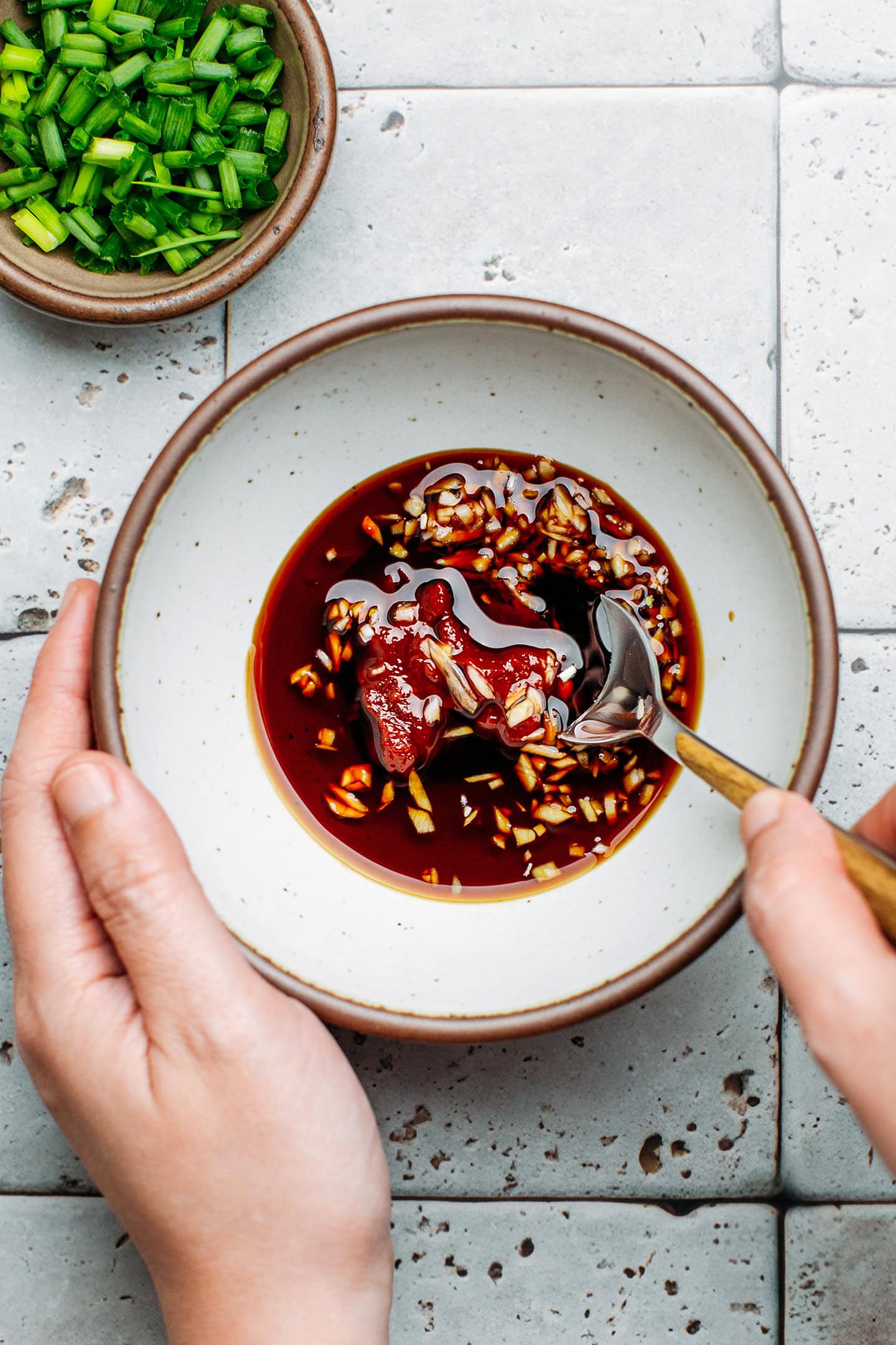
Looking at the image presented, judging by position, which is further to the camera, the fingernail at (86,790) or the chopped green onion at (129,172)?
the chopped green onion at (129,172)

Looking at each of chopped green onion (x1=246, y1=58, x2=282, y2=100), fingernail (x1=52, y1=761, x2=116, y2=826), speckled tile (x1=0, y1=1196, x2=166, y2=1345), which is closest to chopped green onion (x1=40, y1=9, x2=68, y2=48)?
chopped green onion (x1=246, y1=58, x2=282, y2=100)

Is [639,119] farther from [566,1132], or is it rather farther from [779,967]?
[566,1132]

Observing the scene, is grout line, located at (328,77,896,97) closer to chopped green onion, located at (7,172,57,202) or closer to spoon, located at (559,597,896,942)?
chopped green onion, located at (7,172,57,202)

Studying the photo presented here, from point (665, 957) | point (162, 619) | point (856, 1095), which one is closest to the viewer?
point (856, 1095)

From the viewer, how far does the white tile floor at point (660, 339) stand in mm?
1126

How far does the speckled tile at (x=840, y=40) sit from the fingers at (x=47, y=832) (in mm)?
1029

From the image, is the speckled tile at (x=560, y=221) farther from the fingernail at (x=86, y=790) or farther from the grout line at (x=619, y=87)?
the fingernail at (x=86, y=790)

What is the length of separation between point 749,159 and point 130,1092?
46.4 inches

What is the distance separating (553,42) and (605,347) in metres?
0.49

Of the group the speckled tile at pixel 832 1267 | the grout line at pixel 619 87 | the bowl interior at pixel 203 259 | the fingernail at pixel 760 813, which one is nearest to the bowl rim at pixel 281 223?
the bowl interior at pixel 203 259

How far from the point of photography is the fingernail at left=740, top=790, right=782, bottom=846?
0.77 meters

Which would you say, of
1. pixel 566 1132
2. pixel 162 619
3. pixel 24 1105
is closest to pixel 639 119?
pixel 162 619

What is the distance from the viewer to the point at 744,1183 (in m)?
1.13

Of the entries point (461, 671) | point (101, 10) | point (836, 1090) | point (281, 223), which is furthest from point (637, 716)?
point (101, 10)
